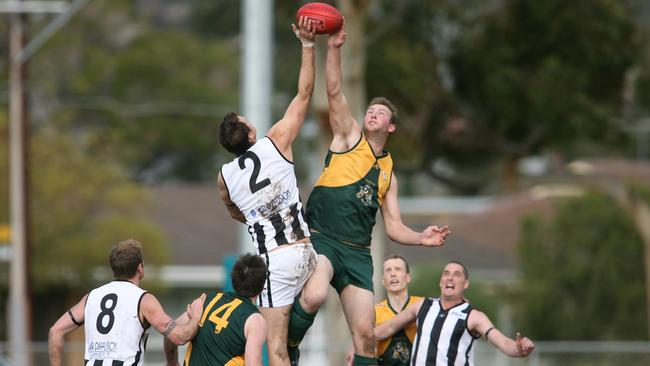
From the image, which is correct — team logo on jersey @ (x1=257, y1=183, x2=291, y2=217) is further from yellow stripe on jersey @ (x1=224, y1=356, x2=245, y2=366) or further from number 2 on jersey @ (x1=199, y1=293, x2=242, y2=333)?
yellow stripe on jersey @ (x1=224, y1=356, x2=245, y2=366)

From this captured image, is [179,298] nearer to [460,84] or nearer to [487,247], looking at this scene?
[487,247]

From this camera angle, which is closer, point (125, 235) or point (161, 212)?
point (125, 235)

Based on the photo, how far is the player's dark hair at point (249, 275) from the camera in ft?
30.3

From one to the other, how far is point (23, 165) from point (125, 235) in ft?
18.2

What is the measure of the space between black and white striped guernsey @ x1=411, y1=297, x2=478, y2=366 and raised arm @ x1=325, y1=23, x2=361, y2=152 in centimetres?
154

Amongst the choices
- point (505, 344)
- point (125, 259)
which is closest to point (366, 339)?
point (505, 344)

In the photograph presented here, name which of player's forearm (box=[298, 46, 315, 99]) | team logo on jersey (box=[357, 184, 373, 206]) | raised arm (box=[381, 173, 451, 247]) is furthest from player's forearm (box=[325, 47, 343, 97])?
raised arm (box=[381, 173, 451, 247])

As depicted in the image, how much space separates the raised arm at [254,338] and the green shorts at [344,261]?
107cm

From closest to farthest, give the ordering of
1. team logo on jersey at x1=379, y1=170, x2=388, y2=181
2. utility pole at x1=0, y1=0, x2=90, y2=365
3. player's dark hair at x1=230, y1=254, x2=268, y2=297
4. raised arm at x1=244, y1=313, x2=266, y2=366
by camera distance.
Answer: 1. raised arm at x1=244, y1=313, x2=266, y2=366
2. player's dark hair at x1=230, y1=254, x2=268, y2=297
3. team logo on jersey at x1=379, y1=170, x2=388, y2=181
4. utility pole at x1=0, y1=0, x2=90, y2=365

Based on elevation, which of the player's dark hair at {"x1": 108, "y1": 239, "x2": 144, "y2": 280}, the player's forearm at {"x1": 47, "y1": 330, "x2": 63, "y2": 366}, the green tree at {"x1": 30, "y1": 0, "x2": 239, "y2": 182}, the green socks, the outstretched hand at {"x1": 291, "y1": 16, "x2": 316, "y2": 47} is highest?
the green tree at {"x1": 30, "y1": 0, "x2": 239, "y2": 182}

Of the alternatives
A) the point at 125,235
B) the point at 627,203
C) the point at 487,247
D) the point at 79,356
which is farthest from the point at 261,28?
the point at 487,247

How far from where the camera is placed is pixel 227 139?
9.64 meters

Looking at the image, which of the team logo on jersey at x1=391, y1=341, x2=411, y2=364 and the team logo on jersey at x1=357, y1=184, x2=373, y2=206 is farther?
the team logo on jersey at x1=391, y1=341, x2=411, y2=364

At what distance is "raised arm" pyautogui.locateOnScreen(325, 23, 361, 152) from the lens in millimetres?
9852
